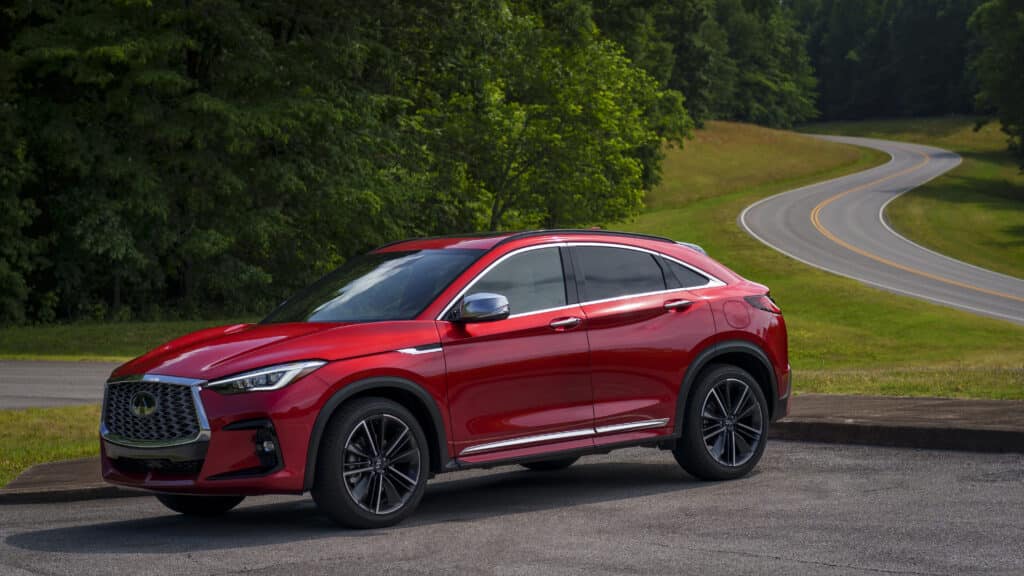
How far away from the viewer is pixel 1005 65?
279 ft

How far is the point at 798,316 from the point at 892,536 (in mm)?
40412

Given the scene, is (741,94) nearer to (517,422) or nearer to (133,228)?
(133,228)

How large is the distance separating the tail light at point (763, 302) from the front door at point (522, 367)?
1.68 m

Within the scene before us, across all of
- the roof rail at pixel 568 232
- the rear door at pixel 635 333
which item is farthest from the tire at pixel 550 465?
the roof rail at pixel 568 232

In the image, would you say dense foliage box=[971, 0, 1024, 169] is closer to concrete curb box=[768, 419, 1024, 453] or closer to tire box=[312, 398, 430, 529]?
concrete curb box=[768, 419, 1024, 453]

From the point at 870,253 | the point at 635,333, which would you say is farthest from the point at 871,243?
the point at 635,333

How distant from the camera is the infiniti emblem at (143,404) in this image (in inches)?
325

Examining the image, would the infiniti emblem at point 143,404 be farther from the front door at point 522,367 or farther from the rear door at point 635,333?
the rear door at point 635,333

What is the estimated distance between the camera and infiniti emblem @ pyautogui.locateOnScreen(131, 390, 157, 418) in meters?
8.26

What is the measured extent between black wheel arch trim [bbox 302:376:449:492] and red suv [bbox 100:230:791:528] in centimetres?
1

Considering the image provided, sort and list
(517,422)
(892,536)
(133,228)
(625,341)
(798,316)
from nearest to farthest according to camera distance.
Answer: (892,536) → (517,422) → (625,341) → (133,228) → (798,316)

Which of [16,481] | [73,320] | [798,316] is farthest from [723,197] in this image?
[16,481]

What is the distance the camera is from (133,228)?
3438 centimetres

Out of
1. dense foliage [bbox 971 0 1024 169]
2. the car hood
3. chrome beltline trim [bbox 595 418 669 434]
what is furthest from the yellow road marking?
the car hood
